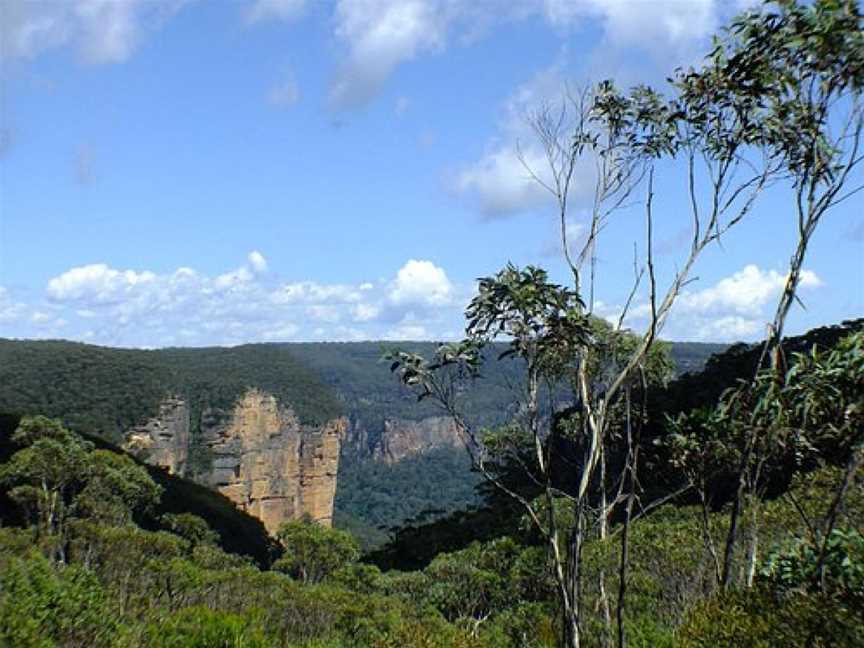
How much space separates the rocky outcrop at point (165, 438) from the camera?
371 feet

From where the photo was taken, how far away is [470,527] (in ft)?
193

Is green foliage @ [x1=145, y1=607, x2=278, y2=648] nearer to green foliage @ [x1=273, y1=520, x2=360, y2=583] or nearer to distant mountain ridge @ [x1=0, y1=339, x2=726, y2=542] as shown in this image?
green foliage @ [x1=273, y1=520, x2=360, y2=583]

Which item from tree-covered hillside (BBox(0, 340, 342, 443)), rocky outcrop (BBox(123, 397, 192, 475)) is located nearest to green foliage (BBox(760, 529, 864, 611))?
tree-covered hillside (BBox(0, 340, 342, 443))

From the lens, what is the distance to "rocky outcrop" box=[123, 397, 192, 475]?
113000 millimetres

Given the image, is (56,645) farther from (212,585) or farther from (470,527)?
(470,527)

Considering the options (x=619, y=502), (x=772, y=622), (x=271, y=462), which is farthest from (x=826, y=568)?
(x=271, y=462)

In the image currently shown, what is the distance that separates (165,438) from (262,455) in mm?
20506

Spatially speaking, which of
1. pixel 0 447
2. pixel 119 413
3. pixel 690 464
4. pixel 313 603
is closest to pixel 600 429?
pixel 690 464

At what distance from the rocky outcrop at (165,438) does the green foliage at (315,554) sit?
5509 centimetres

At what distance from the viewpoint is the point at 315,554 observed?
191ft

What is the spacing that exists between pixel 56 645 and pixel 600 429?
23.1 ft

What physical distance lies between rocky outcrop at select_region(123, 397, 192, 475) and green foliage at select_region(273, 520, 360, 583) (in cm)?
5509

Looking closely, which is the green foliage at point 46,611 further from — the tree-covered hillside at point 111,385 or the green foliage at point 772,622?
the tree-covered hillside at point 111,385

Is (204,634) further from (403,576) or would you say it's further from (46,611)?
(403,576)
